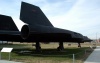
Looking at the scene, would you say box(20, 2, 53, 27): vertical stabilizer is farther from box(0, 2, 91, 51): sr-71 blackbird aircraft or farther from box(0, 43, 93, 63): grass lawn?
box(0, 43, 93, 63): grass lawn

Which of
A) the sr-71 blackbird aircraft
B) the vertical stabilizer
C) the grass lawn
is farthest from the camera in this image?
the vertical stabilizer

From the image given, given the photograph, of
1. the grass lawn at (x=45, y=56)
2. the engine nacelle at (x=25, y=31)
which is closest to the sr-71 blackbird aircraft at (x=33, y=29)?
the engine nacelle at (x=25, y=31)

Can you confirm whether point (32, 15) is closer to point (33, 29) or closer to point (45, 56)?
point (33, 29)

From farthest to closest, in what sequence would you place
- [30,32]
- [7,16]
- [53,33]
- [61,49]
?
[61,49]
[7,16]
[53,33]
[30,32]

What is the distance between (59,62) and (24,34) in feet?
17.5

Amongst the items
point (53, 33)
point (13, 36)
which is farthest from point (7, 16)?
point (53, 33)

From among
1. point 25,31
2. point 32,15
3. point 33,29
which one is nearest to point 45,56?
point 33,29

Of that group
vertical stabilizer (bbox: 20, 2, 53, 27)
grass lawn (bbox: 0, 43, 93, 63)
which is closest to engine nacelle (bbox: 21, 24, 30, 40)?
vertical stabilizer (bbox: 20, 2, 53, 27)

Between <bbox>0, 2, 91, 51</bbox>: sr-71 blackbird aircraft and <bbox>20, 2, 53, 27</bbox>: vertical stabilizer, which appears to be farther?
<bbox>20, 2, 53, 27</bbox>: vertical stabilizer

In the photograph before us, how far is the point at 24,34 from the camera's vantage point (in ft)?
58.1

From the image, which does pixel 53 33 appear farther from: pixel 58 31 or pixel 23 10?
pixel 23 10

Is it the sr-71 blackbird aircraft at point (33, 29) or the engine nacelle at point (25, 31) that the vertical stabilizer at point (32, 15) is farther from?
the engine nacelle at point (25, 31)

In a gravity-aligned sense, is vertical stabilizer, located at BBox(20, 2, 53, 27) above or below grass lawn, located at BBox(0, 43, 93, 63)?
above

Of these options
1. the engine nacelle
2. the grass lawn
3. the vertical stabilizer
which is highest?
the vertical stabilizer
